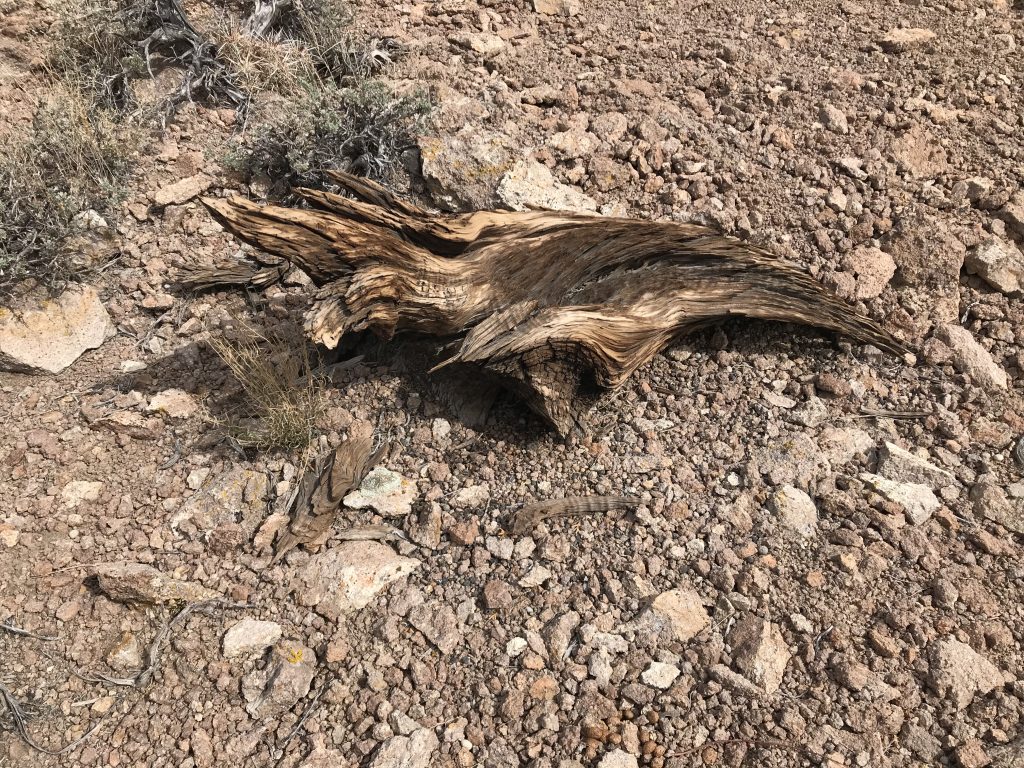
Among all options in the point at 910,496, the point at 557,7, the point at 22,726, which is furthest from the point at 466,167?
the point at 22,726

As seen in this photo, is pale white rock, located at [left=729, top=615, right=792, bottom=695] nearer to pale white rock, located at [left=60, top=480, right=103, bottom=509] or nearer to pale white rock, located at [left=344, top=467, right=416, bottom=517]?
pale white rock, located at [left=344, top=467, right=416, bottom=517]

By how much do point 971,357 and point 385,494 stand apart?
117 inches

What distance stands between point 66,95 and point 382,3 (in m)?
2.35

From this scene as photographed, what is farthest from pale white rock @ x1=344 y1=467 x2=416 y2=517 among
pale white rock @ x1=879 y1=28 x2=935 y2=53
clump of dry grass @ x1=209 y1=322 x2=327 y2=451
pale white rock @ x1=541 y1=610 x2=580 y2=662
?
pale white rock @ x1=879 y1=28 x2=935 y2=53

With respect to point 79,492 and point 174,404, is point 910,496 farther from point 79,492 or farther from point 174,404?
point 79,492

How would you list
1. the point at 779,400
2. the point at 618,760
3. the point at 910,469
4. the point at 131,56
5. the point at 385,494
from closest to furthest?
the point at 618,760, the point at 910,469, the point at 385,494, the point at 779,400, the point at 131,56

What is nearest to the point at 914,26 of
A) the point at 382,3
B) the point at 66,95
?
the point at 382,3

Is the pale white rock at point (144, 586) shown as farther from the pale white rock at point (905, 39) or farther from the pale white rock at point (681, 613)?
the pale white rock at point (905, 39)

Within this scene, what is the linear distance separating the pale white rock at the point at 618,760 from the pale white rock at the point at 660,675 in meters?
0.27

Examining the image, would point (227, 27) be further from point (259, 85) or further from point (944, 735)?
point (944, 735)

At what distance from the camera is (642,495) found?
3.32 metres

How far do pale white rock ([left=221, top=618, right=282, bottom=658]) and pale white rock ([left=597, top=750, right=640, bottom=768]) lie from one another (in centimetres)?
142

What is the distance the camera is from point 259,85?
512cm

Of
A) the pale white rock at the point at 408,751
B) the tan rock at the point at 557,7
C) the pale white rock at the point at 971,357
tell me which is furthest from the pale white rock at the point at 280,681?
the tan rock at the point at 557,7
